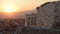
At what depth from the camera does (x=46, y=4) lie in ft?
103

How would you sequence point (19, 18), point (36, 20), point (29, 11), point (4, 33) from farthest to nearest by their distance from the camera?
point (19, 18) < point (29, 11) < point (36, 20) < point (4, 33)

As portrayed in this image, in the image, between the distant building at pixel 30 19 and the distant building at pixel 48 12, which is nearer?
the distant building at pixel 48 12

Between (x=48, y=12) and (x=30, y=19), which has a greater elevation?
(x=48, y=12)

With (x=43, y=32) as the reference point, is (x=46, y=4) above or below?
above

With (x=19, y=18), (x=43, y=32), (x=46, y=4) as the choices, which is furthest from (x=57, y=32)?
(x=19, y=18)

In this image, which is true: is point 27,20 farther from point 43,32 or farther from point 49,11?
point 43,32

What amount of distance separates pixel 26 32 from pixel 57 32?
6.34 ft

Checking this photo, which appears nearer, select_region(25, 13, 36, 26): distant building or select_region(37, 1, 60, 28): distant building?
select_region(37, 1, 60, 28): distant building

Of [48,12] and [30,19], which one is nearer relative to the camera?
[48,12]

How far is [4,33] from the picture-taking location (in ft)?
41.3

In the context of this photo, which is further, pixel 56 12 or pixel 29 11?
pixel 29 11

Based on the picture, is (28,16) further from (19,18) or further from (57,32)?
(57,32)

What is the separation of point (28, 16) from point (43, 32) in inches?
873

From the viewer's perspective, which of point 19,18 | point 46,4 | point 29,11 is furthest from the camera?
point 19,18
